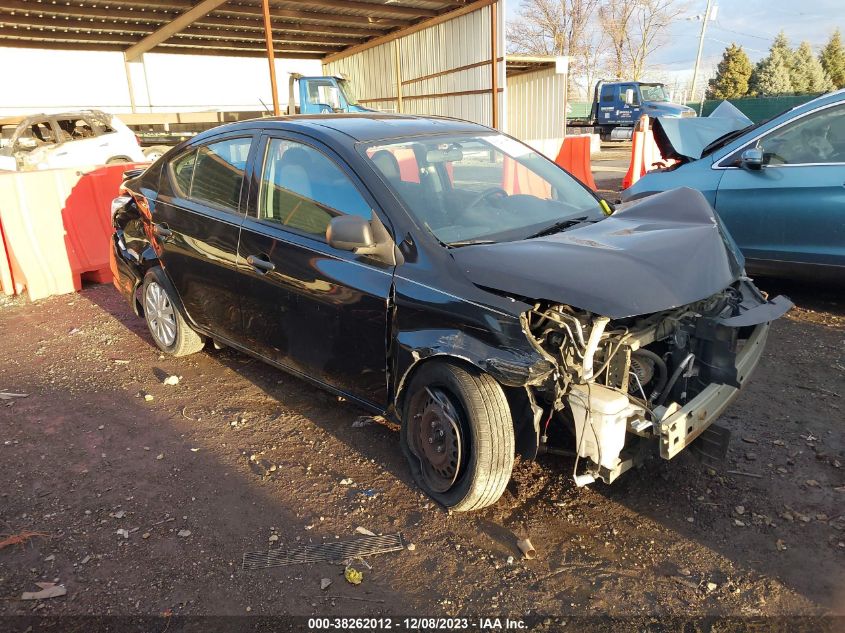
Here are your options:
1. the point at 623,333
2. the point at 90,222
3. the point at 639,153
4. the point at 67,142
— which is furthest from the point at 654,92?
the point at 623,333

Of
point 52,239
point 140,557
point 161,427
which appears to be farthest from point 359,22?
point 140,557

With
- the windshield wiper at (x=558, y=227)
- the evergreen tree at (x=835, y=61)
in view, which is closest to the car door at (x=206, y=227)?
the windshield wiper at (x=558, y=227)

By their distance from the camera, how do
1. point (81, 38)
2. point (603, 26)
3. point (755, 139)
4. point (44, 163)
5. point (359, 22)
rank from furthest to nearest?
1. point (603, 26)
2. point (81, 38)
3. point (359, 22)
4. point (44, 163)
5. point (755, 139)

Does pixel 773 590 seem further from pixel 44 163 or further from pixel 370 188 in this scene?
pixel 44 163

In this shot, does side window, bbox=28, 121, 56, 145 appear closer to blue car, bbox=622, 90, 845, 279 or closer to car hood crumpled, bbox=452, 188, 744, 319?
blue car, bbox=622, 90, 845, 279

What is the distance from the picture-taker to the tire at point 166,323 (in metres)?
4.76

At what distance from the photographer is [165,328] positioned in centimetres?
493

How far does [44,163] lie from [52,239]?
Result: 23.5 ft

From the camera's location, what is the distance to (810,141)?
520 cm

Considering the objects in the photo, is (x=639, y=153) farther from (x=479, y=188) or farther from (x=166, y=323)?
(x=166, y=323)

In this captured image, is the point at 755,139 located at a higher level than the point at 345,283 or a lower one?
higher

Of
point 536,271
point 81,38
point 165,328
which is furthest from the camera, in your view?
point 81,38

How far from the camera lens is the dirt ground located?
A: 98.9 inches

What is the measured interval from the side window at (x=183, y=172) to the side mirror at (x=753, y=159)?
4.38 m
